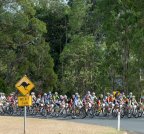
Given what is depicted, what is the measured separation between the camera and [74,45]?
61625 mm

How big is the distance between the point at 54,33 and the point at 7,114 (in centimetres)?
2966

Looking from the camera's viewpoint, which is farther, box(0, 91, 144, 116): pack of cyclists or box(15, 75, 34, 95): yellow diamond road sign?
box(0, 91, 144, 116): pack of cyclists

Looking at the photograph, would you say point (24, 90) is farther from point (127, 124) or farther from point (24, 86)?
point (127, 124)

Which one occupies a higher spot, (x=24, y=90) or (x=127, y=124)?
(x=24, y=90)

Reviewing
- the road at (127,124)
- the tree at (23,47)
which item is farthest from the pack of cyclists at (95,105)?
the tree at (23,47)

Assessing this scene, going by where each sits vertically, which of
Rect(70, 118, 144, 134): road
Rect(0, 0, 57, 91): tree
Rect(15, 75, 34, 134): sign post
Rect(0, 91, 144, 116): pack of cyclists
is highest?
Rect(0, 0, 57, 91): tree

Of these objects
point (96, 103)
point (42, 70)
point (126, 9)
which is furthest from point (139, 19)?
point (96, 103)

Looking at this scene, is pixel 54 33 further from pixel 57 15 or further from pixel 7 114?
pixel 7 114

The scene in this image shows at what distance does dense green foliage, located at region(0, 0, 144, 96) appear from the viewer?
56.5m

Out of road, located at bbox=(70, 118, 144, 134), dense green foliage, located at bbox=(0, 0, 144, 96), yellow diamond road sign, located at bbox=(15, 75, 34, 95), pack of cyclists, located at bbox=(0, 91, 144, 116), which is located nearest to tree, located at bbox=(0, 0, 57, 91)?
dense green foliage, located at bbox=(0, 0, 144, 96)

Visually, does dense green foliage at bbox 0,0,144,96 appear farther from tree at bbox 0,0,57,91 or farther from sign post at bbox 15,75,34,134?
sign post at bbox 15,75,34,134

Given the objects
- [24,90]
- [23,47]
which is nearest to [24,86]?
[24,90]

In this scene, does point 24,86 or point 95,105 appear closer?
point 24,86

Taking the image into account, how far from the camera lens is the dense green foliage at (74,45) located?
56.5m
